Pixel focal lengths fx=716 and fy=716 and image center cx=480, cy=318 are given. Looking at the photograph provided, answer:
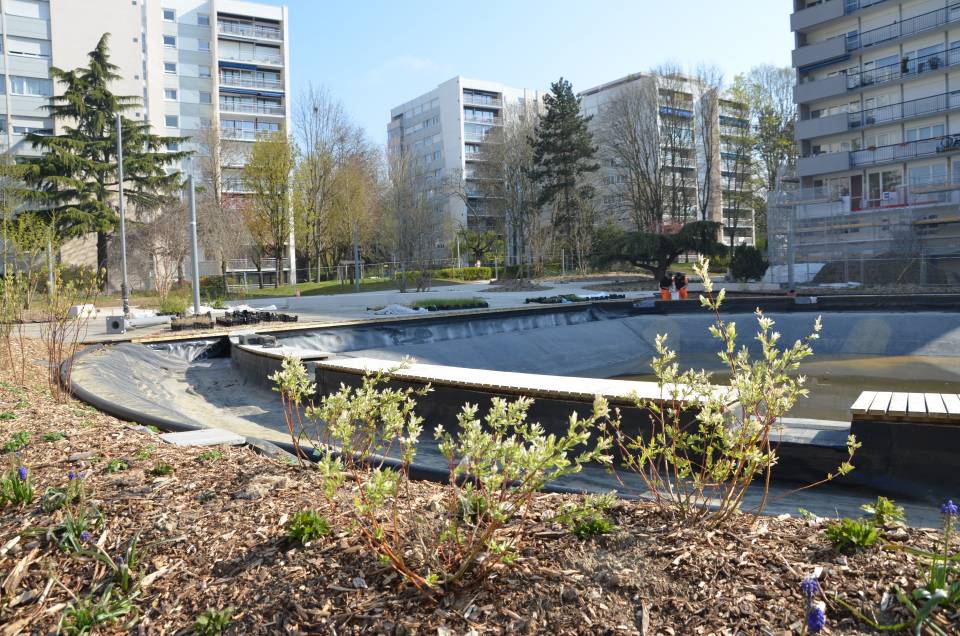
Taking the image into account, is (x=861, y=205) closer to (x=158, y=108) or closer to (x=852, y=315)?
(x=852, y=315)

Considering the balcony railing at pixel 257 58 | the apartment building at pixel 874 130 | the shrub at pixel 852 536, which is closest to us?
the shrub at pixel 852 536

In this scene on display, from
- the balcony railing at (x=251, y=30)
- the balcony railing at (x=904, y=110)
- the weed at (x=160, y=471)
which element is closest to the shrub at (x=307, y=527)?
the weed at (x=160, y=471)

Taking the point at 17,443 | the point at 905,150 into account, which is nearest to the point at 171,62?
the point at 905,150

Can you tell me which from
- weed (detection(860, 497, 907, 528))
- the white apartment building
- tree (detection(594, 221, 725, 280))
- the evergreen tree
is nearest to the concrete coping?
weed (detection(860, 497, 907, 528))

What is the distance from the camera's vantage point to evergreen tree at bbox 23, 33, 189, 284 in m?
41.2

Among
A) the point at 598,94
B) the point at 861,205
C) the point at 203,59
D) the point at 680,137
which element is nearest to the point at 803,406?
the point at 861,205

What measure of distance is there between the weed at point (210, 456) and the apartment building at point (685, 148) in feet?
159

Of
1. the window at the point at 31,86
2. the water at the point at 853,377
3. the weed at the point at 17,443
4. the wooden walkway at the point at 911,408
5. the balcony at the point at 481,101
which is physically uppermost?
the balcony at the point at 481,101

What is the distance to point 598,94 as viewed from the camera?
80250 mm

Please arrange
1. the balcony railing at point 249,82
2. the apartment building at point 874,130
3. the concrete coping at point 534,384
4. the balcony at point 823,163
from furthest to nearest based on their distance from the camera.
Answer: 1. the balcony railing at point 249,82
2. the balcony at point 823,163
3. the apartment building at point 874,130
4. the concrete coping at point 534,384

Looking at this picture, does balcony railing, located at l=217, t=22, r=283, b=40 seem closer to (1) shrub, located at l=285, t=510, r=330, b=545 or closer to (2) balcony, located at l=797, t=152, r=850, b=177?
(2) balcony, located at l=797, t=152, r=850, b=177

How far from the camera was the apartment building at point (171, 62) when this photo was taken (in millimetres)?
49594

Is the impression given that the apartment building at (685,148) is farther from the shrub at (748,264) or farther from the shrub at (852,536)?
the shrub at (852,536)

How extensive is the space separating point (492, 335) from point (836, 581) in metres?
15.9
